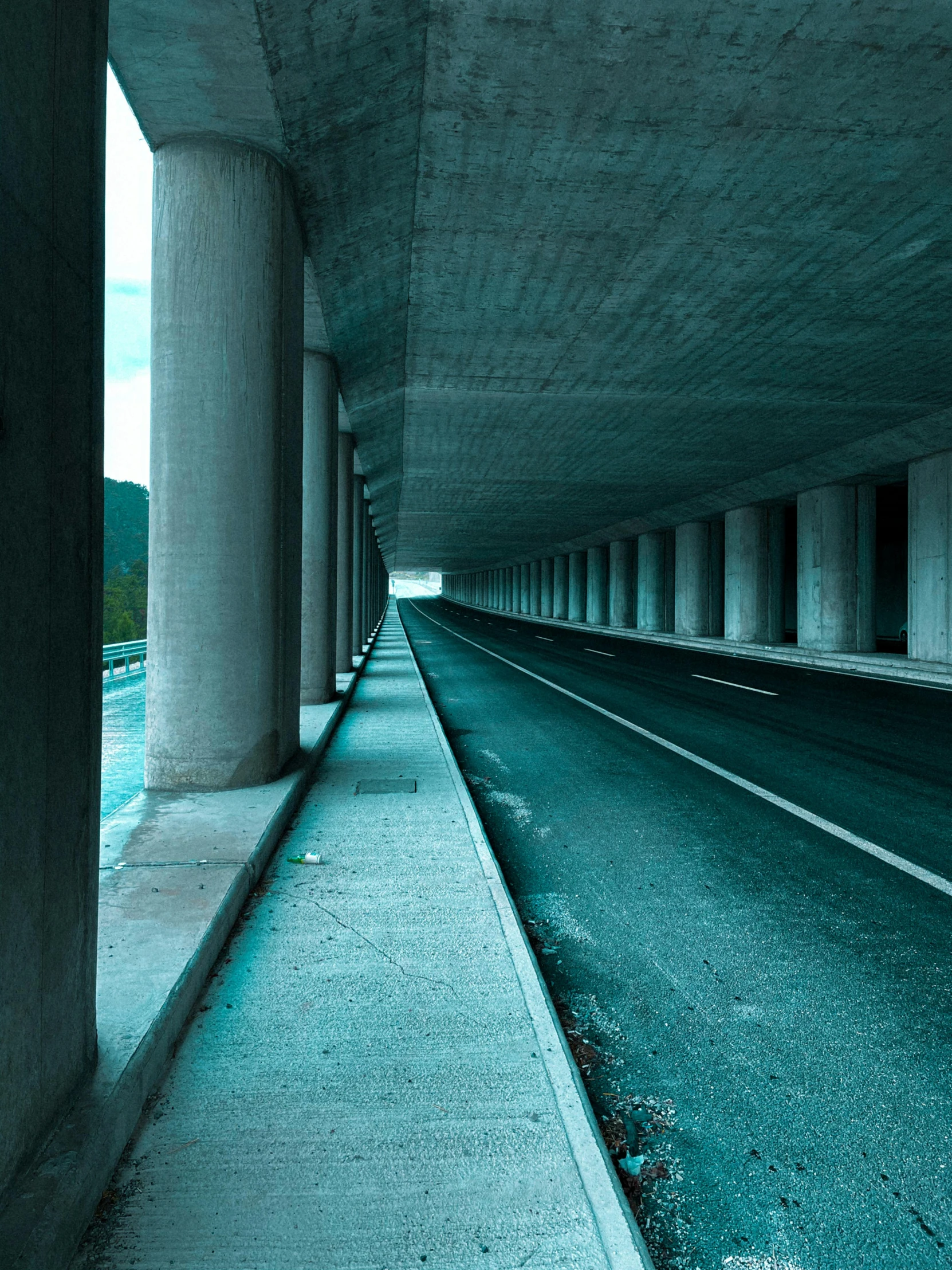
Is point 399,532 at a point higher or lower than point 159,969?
higher

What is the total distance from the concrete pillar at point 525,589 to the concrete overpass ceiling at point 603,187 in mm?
56311

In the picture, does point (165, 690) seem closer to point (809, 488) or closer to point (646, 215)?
point (646, 215)

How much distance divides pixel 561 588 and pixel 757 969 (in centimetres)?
5787

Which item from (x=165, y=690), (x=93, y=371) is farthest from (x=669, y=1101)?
(x=165, y=690)

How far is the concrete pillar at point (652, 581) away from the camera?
40.5 metres

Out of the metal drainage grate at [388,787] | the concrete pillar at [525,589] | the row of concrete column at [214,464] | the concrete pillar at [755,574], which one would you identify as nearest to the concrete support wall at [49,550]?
the row of concrete column at [214,464]

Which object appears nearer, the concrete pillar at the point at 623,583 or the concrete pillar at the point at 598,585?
the concrete pillar at the point at 623,583

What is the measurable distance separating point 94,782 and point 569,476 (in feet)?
85.2

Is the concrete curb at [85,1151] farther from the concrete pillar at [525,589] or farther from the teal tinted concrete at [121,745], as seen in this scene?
the concrete pillar at [525,589]

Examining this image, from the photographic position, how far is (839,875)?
5.31m

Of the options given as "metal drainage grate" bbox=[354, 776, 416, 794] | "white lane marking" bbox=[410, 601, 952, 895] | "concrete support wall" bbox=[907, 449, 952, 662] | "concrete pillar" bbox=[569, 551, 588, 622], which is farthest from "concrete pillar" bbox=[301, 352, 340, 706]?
"concrete pillar" bbox=[569, 551, 588, 622]

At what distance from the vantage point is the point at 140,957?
140 inches

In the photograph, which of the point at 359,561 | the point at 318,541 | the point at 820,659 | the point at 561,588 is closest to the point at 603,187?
the point at 318,541

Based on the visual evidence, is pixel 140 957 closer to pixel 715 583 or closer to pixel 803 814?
pixel 803 814
